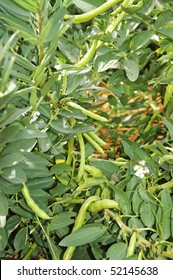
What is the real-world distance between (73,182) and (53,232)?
3.7 inches

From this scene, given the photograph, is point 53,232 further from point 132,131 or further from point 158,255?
point 132,131

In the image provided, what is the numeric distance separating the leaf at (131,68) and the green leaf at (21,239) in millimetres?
280

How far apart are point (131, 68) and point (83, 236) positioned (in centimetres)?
24

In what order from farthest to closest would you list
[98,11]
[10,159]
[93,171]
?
[93,171] → [98,11] → [10,159]

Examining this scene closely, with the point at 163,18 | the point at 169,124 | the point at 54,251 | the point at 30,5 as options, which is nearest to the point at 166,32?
the point at 163,18

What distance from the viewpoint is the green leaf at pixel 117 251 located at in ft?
2.28

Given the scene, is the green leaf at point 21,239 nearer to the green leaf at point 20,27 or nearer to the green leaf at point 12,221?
the green leaf at point 12,221

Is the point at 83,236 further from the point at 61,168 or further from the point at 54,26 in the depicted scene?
the point at 54,26

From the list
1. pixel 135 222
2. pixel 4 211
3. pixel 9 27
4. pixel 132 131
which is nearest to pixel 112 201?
pixel 135 222

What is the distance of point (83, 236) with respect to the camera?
0.70m

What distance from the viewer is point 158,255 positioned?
71 cm

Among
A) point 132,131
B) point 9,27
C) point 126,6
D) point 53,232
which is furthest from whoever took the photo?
point 132,131

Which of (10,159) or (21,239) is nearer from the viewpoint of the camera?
(10,159)

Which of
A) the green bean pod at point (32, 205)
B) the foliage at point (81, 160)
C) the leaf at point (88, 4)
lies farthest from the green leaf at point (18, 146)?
the leaf at point (88, 4)
